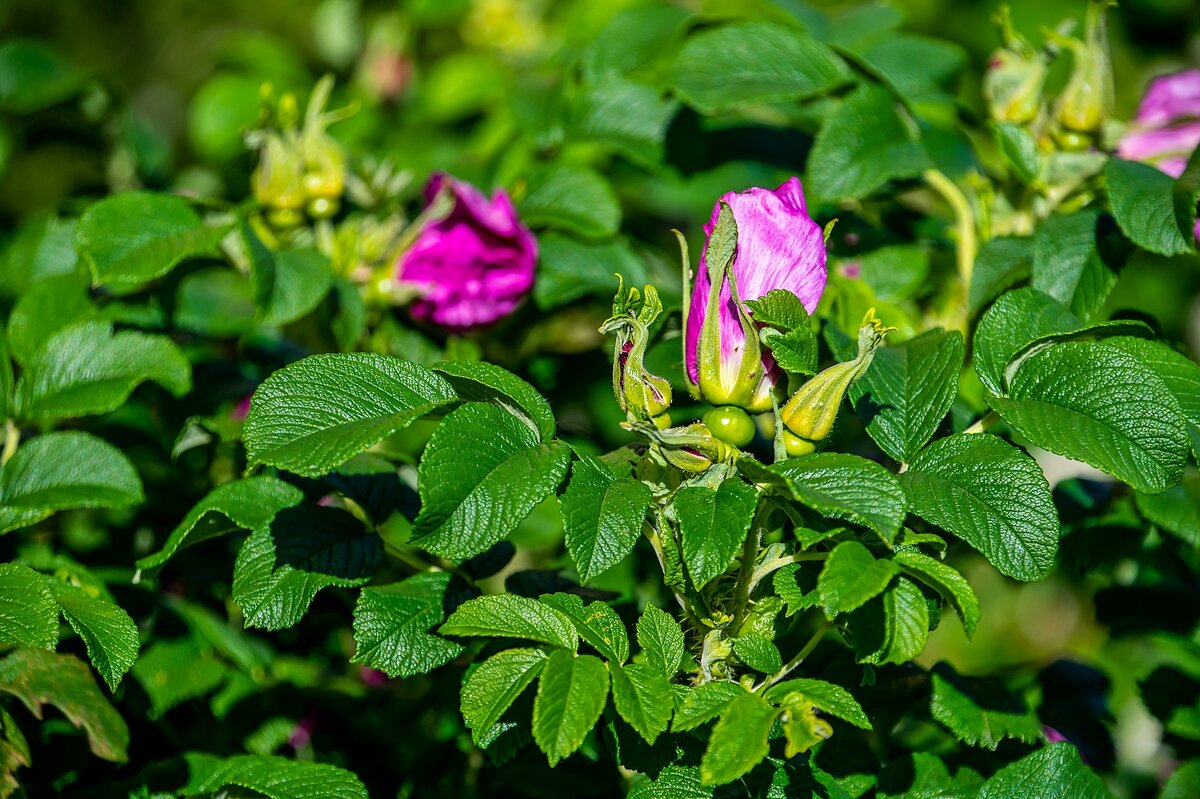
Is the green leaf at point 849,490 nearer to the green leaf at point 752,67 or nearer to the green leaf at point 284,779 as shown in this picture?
the green leaf at point 284,779

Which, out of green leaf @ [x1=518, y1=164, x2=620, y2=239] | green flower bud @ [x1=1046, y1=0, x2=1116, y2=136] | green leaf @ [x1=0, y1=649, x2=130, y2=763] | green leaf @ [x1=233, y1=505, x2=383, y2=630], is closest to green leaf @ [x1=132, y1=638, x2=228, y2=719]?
green leaf @ [x1=0, y1=649, x2=130, y2=763]

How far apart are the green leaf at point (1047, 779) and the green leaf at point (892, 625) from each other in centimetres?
22

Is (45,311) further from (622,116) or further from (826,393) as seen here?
(826,393)

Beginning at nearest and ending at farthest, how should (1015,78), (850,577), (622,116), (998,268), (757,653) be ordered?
(850,577), (757,653), (998,268), (1015,78), (622,116)

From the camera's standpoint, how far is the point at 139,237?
4.18ft

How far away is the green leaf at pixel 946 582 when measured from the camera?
→ 827 millimetres

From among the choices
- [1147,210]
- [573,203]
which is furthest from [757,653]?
[573,203]

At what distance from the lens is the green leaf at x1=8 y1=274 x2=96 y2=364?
4.23ft

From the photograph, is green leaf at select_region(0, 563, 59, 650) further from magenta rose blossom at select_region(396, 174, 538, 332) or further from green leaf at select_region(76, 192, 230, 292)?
magenta rose blossom at select_region(396, 174, 538, 332)

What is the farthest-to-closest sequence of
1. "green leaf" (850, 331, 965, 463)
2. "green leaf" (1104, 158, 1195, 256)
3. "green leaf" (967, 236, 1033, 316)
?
"green leaf" (967, 236, 1033, 316), "green leaf" (1104, 158, 1195, 256), "green leaf" (850, 331, 965, 463)

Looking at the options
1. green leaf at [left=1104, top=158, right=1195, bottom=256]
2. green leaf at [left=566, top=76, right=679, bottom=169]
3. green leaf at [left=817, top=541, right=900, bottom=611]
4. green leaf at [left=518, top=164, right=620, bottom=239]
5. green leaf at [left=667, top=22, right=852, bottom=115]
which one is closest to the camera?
green leaf at [left=817, top=541, right=900, bottom=611]

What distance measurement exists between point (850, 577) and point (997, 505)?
17 centimetres

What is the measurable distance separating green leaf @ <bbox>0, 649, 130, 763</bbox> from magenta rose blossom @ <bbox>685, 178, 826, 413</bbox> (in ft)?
2.06

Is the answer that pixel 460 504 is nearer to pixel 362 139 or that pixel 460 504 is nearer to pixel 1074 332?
pixel 1074 332
